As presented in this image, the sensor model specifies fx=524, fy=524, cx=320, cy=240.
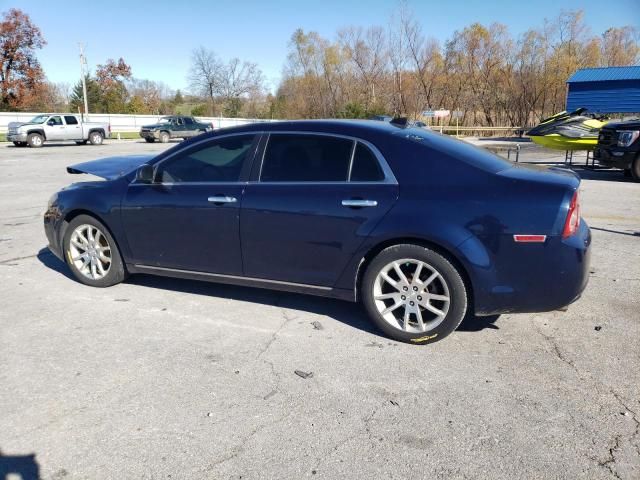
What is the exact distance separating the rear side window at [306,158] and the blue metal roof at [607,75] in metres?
35.0

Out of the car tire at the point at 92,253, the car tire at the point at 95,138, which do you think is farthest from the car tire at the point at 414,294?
the car tire at the point at 95,138

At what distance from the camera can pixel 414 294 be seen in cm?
387

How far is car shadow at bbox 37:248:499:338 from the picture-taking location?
4.32m

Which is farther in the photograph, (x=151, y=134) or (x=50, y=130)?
(x=151, y=134)

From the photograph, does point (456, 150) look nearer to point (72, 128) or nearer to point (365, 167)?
point (365, 167)

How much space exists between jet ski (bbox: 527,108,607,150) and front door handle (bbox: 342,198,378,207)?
43.5ft

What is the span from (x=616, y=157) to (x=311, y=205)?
11.7 m

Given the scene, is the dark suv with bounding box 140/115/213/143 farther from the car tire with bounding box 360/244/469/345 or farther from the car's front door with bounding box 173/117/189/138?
the car tire with bounding box 360/244/469/345

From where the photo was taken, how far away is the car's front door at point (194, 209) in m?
4.45

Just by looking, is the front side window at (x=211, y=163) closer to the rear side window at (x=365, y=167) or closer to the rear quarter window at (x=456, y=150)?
the rear side window at (x=365, y=167)

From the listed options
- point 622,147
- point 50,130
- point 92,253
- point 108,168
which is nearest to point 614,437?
point 92,253

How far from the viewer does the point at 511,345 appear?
3906 mm

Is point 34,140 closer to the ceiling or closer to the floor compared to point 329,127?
closer to the floor

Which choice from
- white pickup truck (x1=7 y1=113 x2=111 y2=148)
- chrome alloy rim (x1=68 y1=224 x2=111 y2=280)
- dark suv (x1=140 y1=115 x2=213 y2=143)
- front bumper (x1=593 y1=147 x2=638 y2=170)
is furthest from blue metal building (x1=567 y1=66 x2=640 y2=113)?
chrome alloy rim (x1=68 y1=224 x2=111 y2=280)
